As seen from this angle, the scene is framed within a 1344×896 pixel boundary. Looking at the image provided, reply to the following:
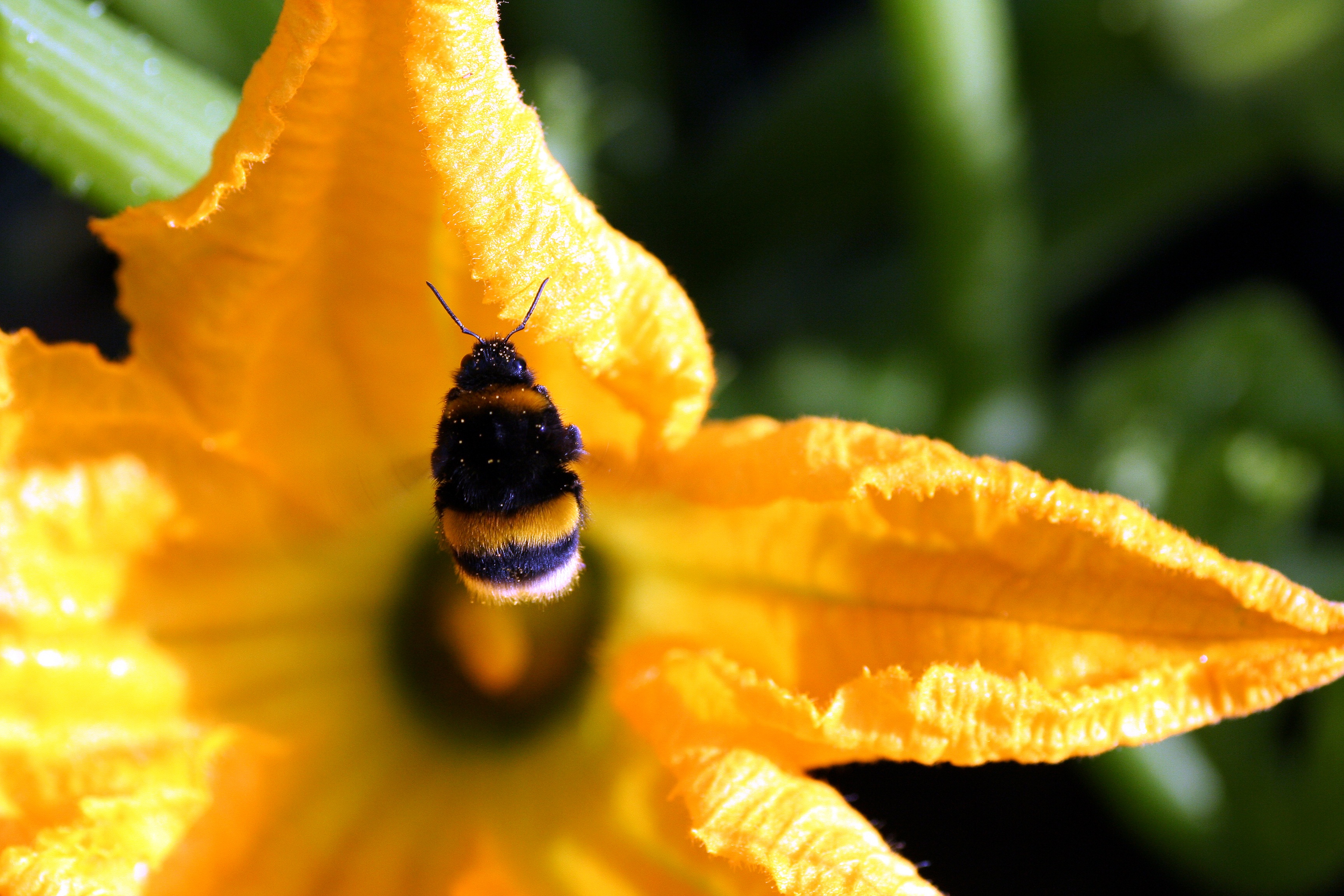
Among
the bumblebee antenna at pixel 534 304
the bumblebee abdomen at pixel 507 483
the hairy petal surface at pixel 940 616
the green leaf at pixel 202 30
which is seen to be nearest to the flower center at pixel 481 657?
the hairy petal surface at pixel 940 616

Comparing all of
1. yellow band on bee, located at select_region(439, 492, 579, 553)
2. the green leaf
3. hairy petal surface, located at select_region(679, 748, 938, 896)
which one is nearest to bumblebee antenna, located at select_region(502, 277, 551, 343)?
yellow band on bee, located at select_region(439, 492, 579, 553)

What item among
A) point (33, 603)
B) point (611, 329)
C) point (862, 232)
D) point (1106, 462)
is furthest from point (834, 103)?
point (33, 603)

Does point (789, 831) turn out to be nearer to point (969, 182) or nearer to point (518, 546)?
point (518, 546)

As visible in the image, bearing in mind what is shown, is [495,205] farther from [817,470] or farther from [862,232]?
→ [862,232]

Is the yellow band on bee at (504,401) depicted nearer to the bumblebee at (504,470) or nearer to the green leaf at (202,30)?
the bumblebee at (504,470)

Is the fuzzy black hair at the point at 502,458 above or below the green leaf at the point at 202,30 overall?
below

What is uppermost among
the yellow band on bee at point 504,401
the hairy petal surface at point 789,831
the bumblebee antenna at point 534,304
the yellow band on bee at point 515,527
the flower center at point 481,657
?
the bumblebee antenna at point 534,304

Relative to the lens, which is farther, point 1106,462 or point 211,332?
point 1106,462

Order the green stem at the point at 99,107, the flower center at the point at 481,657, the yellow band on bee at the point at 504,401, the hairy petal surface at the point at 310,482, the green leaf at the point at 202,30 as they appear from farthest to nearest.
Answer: the green leaf at the point at 202,30, the flower center at the point at 481,657, the green stem at the point at 99,107, the yellow band on bee at the point at 504,401, the hairy petal surface at the point at 310,482
